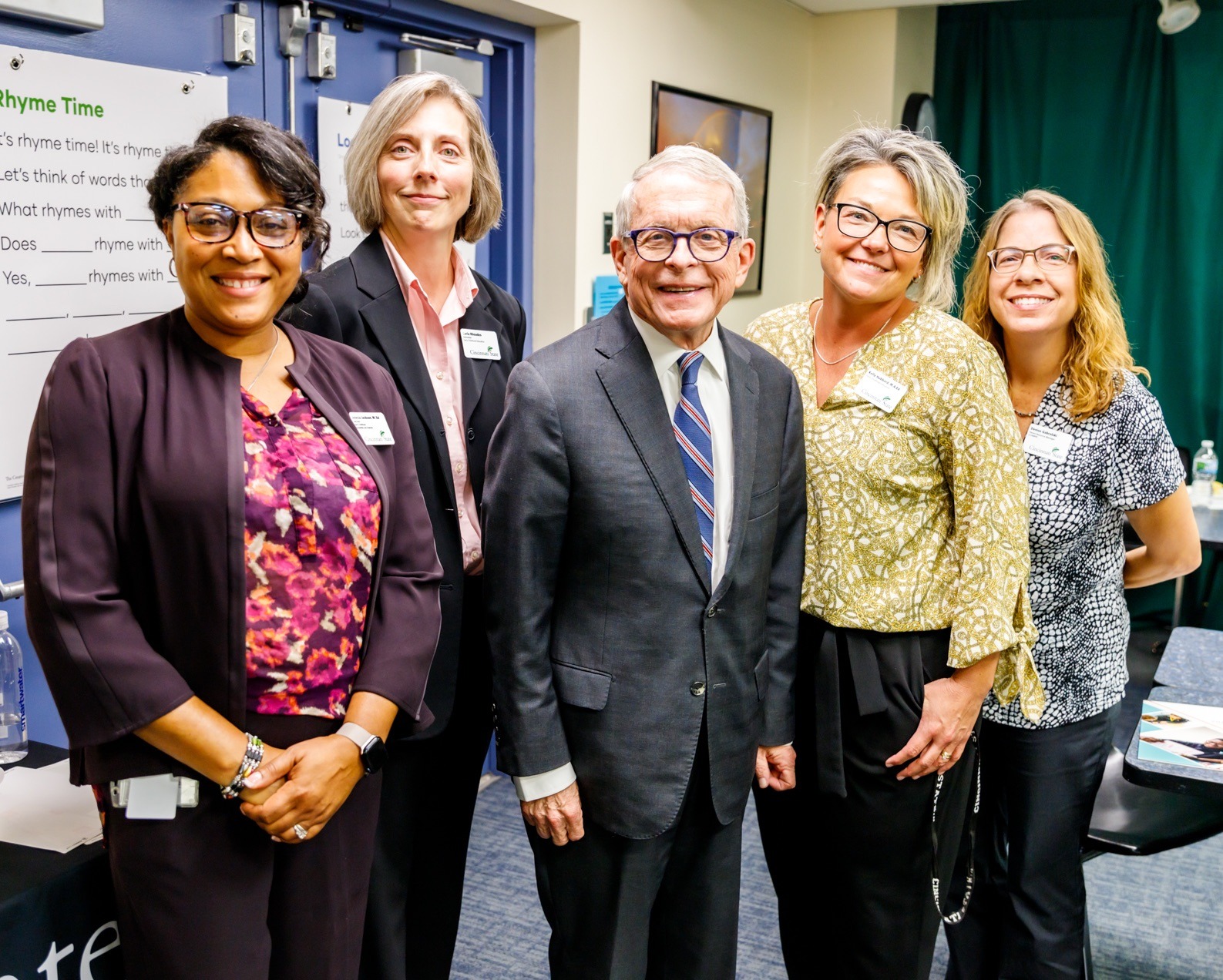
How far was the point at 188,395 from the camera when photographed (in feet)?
4.38

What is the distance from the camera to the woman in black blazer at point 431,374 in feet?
5.79

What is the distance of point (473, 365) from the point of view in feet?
6.17

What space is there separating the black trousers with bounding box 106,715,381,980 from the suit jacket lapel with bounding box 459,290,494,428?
0.62 m

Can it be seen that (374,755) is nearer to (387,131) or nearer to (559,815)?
(559,815)

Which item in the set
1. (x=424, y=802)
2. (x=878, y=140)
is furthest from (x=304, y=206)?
(x=424, y=802)

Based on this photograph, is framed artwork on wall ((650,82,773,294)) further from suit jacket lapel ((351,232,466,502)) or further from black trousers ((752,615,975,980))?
black trousers ((752,615,975,980))

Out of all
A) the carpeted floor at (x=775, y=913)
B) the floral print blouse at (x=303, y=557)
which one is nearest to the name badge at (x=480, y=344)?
the floral print blouse at (x=303, y=557)

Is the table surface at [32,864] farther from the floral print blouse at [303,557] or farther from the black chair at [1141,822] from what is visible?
the black chair at [1141,822]

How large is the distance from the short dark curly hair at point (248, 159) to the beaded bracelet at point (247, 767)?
66cm

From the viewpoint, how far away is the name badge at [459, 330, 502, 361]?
1.88 metres

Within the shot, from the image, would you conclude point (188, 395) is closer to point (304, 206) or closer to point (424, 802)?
point (304, 206)

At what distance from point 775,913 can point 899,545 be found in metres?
1.36

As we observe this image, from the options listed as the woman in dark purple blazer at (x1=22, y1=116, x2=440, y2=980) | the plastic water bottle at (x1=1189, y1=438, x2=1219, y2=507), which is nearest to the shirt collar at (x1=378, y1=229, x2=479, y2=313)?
the woman in dark purple blazer at (x1=22, y1=116, x2=440, y2=980)

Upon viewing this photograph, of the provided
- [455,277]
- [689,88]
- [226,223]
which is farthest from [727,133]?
[226,223]
